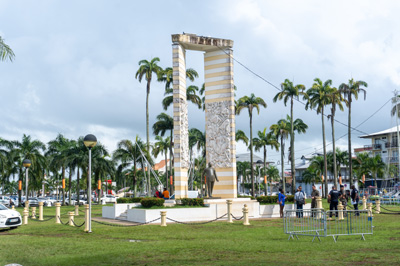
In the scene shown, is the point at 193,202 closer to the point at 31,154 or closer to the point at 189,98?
the point at 189,98

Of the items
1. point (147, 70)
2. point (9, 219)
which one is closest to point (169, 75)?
point (147, 70)

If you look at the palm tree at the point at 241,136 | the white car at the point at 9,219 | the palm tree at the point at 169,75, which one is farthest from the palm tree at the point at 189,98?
the white car at the point at 9,219

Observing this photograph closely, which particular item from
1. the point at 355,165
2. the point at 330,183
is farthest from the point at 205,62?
the point at 330,183

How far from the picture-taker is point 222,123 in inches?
1236

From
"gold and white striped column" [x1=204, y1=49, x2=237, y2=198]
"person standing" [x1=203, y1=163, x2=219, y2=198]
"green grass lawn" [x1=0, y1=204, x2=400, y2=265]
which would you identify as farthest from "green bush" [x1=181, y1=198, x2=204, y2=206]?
"green grass lawn" [x1=0, y1=204, x2=400, y2=265]

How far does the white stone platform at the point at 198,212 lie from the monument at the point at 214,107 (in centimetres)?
274

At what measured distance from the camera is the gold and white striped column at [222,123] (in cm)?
3109

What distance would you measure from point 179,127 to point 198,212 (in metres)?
6.47

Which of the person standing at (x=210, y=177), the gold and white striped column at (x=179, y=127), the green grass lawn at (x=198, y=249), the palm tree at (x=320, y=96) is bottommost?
the green grass lawn at (x=198, y=249)

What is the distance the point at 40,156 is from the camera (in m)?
65.9

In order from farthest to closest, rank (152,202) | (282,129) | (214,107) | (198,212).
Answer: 1. (282,129)
2. (214,107)
3. (152,202)
4. (198,212)

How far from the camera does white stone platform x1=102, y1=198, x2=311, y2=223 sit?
24.8m

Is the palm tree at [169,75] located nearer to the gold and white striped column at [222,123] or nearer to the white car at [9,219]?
the gold and white striped column at [222,123]

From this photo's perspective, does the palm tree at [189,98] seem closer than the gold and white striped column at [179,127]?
No
